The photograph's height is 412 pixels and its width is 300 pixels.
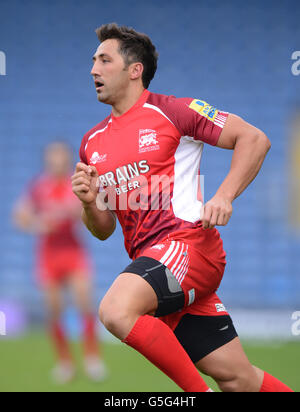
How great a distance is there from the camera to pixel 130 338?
7.93 feet

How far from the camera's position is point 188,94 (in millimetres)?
9234

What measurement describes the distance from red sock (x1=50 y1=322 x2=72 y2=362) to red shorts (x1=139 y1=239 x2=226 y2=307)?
3.17 meters

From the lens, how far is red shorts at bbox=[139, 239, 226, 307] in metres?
2.62

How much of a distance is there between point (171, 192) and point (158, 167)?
0.41ft

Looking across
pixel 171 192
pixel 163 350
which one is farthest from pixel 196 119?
pixel 163 350

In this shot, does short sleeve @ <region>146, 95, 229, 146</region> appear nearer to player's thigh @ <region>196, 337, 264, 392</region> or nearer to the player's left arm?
the player's left arm

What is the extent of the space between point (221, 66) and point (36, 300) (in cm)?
426

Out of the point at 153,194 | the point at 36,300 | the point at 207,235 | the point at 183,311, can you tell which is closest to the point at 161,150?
the point at 153,194

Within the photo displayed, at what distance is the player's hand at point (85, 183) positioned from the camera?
2.82m

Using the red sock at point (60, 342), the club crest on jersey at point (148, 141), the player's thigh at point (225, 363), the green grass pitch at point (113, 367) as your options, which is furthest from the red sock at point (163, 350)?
the red sock at point (60, 342)

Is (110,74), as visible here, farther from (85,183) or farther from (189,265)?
(189,265)

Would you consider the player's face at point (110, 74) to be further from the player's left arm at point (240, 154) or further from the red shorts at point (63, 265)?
the red shorts at point (63, 265)

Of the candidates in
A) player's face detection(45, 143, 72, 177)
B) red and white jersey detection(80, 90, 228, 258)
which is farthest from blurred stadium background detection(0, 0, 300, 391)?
red and white jersey detection(80, 90, 228, 258)

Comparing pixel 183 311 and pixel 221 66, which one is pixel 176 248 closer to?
pixel 183 311
